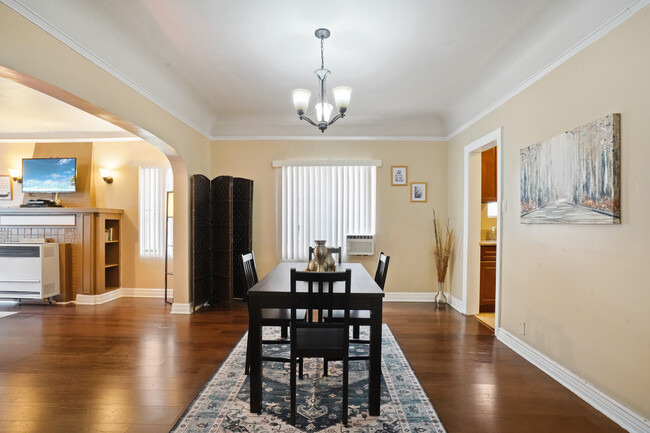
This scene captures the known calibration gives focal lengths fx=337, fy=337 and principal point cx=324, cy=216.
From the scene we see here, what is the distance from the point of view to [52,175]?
206 inches

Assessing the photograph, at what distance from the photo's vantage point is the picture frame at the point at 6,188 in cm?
552

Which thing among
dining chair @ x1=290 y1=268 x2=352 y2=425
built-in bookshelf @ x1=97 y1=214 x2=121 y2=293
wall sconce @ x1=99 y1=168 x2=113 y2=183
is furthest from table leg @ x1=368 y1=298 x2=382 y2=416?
wall sconce @ x1=99 y1=168 x2=113 y2=183

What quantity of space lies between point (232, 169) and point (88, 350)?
2.99 m

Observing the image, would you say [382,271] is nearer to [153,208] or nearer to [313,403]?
[313,403]

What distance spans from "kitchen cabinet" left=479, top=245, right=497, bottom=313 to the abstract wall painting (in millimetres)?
1466

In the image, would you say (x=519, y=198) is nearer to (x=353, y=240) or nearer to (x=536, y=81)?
(x=536, y=81)

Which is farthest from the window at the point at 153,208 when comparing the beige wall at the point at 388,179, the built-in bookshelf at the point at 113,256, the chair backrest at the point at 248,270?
the chair backrest at the point at 248,270

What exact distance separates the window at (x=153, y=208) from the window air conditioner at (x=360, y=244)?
2.97m

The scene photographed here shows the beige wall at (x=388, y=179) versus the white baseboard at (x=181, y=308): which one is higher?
the beige wall at (x=388, y=179)

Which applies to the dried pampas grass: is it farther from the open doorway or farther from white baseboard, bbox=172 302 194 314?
white baseboard, bbox=172 302 194 314

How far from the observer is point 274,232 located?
5301 mm

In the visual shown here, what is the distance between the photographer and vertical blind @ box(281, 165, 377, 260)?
17.0 feet

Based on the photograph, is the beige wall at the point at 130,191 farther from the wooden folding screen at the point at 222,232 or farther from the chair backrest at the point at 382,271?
the chair backrest at the point at 382,271

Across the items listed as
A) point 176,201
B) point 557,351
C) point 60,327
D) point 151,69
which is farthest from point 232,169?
point 557,351
